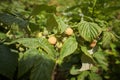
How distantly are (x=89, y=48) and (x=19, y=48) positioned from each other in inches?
11.8

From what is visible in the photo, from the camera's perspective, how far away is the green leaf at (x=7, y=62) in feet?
3.25

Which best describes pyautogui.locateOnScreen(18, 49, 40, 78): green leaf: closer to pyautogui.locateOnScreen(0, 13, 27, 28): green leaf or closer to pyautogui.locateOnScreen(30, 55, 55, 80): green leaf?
pyautogui.locateOnScreen(30, 55, 55, 80): green leaf

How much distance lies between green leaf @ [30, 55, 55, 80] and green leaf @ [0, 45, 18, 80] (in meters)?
0.08

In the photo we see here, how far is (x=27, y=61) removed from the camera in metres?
1.00

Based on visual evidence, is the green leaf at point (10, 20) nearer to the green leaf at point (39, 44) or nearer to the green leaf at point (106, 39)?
the green leaf at point (39, 44)

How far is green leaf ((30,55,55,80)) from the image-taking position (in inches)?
38.2

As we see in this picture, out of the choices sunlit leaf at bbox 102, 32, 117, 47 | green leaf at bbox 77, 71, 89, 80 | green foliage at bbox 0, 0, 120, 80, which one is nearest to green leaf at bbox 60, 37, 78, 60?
green foliage at bbox 0, 0, 120, 80

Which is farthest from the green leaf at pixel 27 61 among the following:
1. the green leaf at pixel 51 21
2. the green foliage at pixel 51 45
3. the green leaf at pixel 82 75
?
the green leaf at pixel 82 75

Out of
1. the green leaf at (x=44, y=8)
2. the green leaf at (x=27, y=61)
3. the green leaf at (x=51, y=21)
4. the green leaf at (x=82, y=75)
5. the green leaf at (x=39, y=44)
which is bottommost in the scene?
the green leaf at (x=82, y=75)

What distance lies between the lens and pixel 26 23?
115 centimetres

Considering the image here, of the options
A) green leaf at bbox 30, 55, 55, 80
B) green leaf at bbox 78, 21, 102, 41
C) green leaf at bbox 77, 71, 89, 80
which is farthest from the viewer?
green leaf at bbox 77, 71, 89, 80

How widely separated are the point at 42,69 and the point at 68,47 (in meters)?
0.16

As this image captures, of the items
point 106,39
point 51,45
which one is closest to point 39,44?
point 51,45

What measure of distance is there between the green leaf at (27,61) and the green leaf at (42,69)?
2 cm
